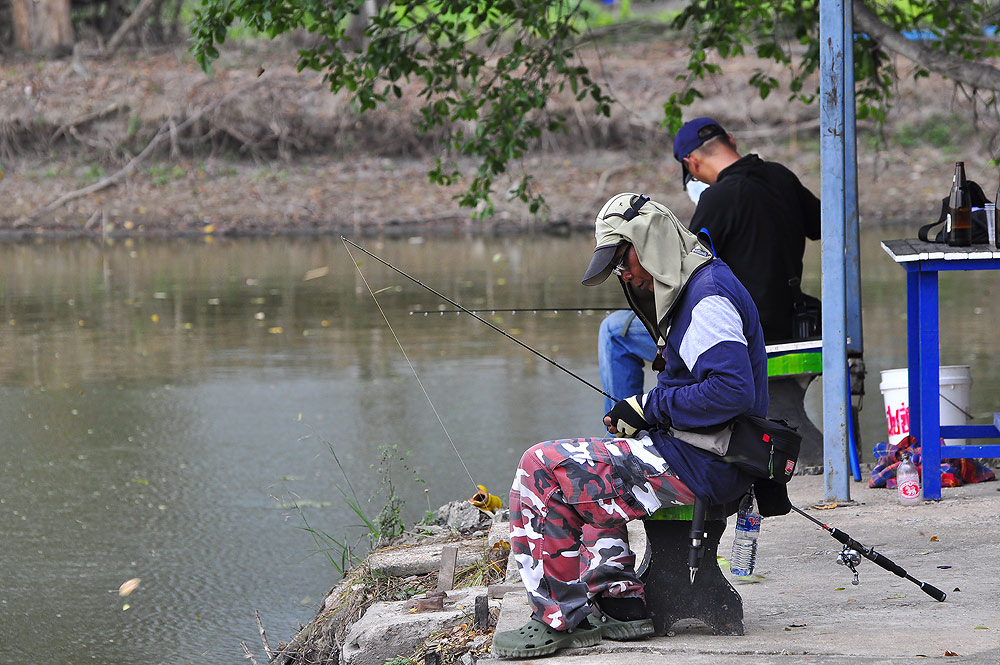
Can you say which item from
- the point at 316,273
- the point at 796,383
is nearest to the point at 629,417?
the point at 796,383

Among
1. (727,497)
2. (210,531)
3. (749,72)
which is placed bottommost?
(210,531)

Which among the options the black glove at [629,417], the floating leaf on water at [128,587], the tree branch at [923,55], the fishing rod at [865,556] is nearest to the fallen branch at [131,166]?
the floating leaf on water at [128,587]

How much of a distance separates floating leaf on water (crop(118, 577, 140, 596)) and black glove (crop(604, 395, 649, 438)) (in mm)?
2786

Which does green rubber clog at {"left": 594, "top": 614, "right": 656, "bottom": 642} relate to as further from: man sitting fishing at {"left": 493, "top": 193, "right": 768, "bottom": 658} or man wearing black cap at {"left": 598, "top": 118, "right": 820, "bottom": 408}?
man wearing black cap at {"left": 598, "top": 118, "right": 820, "bottom": 408}

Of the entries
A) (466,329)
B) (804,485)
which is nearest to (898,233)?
(466,329)

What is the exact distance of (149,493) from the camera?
6945 millimetres

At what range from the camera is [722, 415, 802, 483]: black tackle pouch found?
3.48m

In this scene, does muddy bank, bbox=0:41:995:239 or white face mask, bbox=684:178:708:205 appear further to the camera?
muddy bank, bbox=0:41:995:239

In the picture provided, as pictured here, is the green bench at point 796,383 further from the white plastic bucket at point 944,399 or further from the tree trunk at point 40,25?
the tree trunk at point 40,25

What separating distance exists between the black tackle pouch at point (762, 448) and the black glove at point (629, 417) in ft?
0.88

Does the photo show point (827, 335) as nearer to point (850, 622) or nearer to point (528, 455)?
point (850, 622)

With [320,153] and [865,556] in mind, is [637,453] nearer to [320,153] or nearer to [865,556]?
[865,556]

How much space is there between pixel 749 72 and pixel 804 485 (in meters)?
17.5

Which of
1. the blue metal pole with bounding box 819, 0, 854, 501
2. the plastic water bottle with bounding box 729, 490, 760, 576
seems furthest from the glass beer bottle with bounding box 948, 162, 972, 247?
the plastic water bottle with bounding box 729, 490, 760, 576
